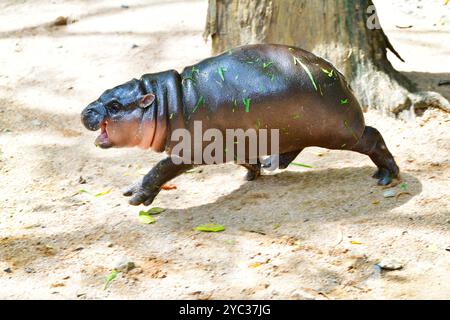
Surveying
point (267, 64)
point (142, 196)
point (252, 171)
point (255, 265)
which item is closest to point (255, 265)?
point (255, 265)

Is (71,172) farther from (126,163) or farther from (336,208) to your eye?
(336,208)

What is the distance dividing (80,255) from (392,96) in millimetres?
2712

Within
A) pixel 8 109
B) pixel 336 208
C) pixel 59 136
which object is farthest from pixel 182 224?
pixel 8 109

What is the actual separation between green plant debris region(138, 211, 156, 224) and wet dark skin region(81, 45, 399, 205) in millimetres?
86

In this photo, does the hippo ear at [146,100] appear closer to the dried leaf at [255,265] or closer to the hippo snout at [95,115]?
the hippo snout at [95,115]

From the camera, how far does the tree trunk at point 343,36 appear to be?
5.62 meters

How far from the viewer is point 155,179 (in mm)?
4559

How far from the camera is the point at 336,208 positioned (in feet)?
14.6

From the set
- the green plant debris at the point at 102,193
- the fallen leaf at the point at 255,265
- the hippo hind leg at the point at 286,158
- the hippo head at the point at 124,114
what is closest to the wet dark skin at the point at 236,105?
the hippo head at the point at 124,114

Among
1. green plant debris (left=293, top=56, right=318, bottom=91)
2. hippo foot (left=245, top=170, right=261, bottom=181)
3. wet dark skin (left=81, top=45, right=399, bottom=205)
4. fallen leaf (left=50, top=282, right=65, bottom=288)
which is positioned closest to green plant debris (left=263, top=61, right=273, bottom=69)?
wet dark skin (left=81, top=45, right=399, bottom=205)

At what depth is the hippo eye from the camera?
4482mm

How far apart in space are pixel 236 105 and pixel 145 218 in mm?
870

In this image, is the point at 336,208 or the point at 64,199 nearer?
the point at 336,208

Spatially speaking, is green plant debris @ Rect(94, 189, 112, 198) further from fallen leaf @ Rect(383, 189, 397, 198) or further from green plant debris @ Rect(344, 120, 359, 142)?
fallen leaf @ Rect(383, 189, 397, 198)
